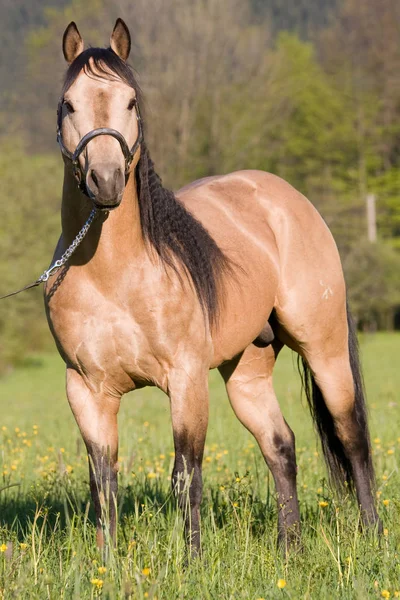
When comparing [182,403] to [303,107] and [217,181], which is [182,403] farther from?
[303,107]

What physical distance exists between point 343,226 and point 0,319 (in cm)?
2205

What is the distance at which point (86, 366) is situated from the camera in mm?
3916

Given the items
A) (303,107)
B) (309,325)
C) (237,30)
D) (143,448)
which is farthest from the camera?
(303,107)

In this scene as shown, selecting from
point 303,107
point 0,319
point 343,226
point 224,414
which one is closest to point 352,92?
point 303,107

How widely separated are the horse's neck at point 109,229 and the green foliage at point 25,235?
1077 inches

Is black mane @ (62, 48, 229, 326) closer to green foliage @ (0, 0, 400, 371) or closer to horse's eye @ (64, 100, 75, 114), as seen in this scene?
horse's eye @ (64, 100, 75, 114)

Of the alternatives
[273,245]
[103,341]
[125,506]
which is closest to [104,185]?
[103,341]

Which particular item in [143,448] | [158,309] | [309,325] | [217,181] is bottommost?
[143,448]

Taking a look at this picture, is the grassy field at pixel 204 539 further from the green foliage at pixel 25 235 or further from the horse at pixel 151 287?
the green foliage at pixel 25 235

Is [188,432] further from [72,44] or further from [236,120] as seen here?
[236,120]

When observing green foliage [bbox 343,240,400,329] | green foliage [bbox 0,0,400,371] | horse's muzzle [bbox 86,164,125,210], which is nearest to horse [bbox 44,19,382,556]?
horse's muzzle [bbox 86,164,125,210]

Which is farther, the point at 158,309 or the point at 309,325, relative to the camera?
the point at 309,325

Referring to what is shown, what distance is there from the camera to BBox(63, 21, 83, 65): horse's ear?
3.82 meters

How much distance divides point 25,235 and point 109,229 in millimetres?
32107
